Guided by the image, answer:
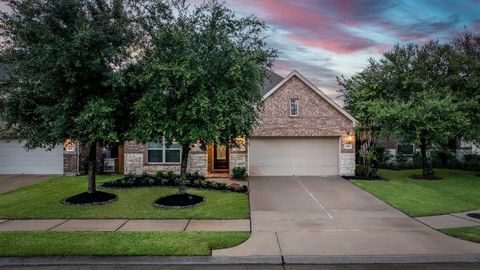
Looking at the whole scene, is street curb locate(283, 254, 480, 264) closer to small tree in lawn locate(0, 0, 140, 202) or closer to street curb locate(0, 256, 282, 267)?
street curb locate(0, 256, 282, 267)

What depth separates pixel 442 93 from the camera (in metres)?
20.3

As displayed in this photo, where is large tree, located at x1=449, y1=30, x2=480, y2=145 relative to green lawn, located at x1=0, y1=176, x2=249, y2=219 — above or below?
above

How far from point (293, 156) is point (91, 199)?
36.9 ft

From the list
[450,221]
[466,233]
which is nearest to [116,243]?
[466,233]

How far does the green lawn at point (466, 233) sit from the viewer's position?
28.2ft

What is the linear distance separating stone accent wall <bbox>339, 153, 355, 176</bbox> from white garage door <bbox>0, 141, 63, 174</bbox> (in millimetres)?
15739

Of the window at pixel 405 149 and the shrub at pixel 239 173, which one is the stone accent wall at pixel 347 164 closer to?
the shrub at pixel 239 173

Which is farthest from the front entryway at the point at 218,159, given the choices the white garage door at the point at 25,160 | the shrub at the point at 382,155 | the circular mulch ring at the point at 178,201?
the shrub at the point at 382,155

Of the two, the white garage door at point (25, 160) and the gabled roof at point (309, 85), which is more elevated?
the gabled roof at point (309, 85)

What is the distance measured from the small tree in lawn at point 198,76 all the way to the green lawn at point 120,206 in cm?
231

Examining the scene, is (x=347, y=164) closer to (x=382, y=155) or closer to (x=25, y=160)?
(x=382, y=155)

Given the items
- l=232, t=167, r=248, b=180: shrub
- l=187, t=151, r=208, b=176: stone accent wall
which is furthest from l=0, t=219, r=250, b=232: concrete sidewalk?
l=187, t=151, r=208, b=176: stone accent wall

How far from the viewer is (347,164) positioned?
782 inches

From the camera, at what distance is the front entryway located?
65.2 ft
